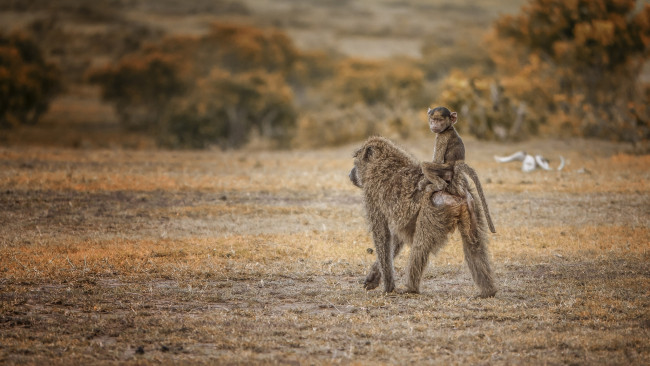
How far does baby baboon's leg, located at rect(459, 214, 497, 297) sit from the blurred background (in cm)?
1643

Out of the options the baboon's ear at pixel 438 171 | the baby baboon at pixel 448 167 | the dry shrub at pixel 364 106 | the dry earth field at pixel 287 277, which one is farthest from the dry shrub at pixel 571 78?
the baboon's ear at pixel 438 171

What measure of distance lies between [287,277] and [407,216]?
204cm

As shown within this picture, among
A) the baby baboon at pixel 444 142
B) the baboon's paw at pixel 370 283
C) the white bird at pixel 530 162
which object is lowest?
the baboon's paw at pixel 370 283

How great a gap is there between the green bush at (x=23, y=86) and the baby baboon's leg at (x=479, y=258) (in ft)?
113

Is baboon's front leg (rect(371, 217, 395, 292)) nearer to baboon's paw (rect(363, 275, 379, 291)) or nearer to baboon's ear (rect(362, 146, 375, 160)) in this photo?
baboon's paw (rect(363, 275, 379, 291))

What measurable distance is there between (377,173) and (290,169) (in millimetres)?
12236

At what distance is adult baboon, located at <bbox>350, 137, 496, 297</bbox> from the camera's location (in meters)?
7.53

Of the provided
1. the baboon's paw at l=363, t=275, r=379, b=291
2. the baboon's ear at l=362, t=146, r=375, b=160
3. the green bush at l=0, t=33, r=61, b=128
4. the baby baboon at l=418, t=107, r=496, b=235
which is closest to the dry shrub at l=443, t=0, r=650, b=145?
the baboon's ear at l=362, t=146, r=375, b=160

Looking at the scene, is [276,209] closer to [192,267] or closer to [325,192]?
[325,192]

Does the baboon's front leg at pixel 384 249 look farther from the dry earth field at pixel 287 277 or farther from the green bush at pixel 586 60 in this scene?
the green bush at pixel 586 60

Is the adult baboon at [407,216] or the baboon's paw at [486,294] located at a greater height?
the adult baboon at [407,216]

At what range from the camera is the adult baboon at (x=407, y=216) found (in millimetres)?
7527

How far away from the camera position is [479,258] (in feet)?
25.1

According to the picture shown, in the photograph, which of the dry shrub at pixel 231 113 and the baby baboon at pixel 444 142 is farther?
the dry shrub at pixel 231 113
